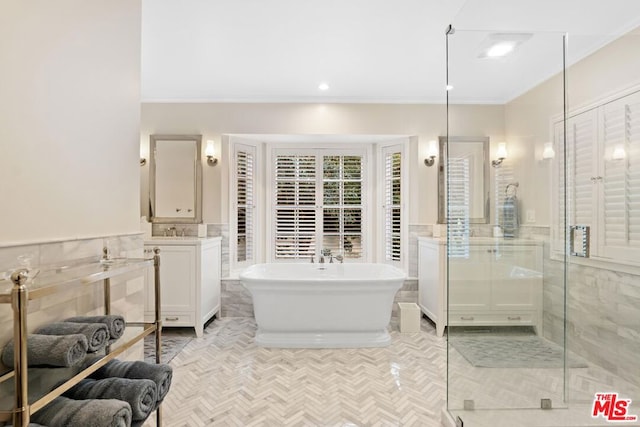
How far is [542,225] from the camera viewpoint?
228 cm

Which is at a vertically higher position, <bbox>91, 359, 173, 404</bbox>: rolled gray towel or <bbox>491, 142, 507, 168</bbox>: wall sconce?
<bbox>491, 142, 507, 168</bbox>: wall sconce

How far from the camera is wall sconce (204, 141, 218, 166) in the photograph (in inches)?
153

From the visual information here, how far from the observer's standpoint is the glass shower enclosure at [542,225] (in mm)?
2070

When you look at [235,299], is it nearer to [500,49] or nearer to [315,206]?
[315,206]

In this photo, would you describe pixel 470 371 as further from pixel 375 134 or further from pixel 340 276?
pixel 375 134

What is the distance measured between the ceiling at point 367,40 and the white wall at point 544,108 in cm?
8

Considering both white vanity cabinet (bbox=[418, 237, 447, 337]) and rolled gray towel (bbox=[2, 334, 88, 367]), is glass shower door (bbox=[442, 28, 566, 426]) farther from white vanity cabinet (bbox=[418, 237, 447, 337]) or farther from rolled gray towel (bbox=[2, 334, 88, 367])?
rolled gray towel (bbox=[2, 334, 88, 367])

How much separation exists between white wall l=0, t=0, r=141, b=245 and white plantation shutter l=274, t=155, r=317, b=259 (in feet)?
8.72

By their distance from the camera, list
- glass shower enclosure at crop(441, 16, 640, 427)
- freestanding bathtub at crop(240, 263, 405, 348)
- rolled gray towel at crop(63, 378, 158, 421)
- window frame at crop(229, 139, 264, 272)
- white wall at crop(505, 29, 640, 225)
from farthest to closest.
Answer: window frame at crop(229, 139, 264, 272), freestanding bathtub at crop(240, 263, 405, 348), white wall at crop(505, 29, 640, 225), glass shower enclosure at crop(441, 16, 640, 427), rolled gray towel at crop(63, 378, 158, 421)

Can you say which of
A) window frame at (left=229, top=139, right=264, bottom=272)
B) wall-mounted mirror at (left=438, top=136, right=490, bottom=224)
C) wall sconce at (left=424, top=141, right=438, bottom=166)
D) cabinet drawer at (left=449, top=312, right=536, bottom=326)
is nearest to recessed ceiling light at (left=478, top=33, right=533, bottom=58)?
wall-mounted mirror at (left=438, top=136, right=490, bottom=224)

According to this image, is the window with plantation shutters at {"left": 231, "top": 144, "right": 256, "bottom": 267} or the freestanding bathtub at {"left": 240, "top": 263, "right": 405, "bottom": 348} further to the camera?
the window with plantation shutters at {"left": 231, "top": 144, "right": 256, "bottom": 267}

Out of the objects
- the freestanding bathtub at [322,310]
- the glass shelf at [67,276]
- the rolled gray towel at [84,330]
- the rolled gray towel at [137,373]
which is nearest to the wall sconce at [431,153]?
the freestanding bathtub at [322,310]

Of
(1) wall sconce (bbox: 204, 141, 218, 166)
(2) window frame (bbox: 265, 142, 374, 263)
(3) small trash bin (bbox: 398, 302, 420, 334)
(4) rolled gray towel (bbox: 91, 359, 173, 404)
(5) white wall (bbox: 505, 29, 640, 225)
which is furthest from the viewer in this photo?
(2) window frame (bbox: 265, 142, 374, 263)

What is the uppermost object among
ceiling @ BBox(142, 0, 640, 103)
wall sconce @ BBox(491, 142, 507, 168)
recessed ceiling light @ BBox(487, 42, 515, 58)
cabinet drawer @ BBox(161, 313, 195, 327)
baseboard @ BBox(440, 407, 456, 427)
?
ceiling @ BBox(142, 0, 640, 103)
